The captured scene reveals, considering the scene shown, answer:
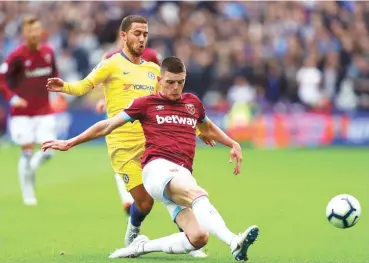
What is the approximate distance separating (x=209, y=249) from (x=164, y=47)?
17.9 m

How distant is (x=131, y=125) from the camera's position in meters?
10.3

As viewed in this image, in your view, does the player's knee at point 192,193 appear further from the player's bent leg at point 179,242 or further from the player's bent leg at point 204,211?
the player's bent leg at point 179,242

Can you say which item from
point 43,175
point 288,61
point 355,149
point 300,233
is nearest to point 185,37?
point 288,61

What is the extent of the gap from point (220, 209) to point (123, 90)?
4159 millimetres

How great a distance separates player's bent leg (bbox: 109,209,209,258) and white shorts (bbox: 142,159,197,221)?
13 centimetres

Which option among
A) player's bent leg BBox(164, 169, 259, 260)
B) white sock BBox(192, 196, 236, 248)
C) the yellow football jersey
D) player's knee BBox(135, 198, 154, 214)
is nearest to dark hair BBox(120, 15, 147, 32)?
the yellow football jersey

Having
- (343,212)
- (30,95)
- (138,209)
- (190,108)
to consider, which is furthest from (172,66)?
(30,95)

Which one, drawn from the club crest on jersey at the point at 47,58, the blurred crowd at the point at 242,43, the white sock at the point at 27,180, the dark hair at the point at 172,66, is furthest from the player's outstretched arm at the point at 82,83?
the blurred crowd at the point at 242,43

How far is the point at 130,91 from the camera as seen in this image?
10375 mm

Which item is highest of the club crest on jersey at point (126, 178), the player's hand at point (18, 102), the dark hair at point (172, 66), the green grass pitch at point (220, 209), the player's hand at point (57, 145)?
the dark hair at point (172, 66)

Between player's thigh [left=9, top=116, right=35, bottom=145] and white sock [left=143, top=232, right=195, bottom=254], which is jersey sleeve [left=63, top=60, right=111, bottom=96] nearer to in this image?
white sock [left=143, top=232, right=195, bottom=254]

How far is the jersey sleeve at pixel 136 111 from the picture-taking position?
30.0 ft

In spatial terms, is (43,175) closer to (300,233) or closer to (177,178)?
(300,233)

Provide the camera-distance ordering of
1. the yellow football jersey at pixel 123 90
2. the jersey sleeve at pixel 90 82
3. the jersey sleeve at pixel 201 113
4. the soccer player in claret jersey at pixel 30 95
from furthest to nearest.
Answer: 1. the soccer player in claret jersey at pixel 30 95
2. the yellow football jersey at pixel 123 90
3. the jersey sleeve at pixel 90 82
4. the jersey sleeve at pixel 201 113
